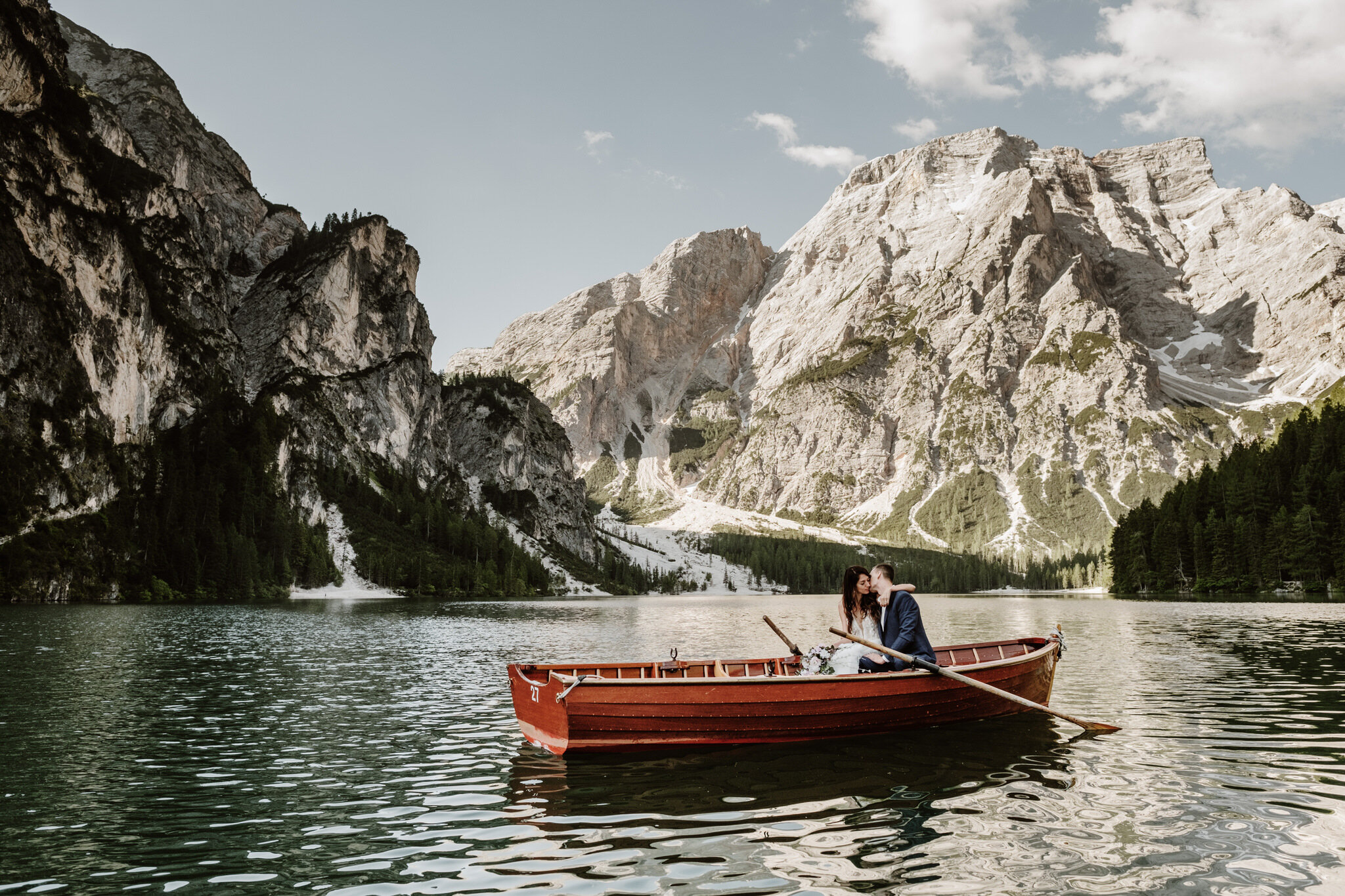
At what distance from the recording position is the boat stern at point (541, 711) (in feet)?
69.4

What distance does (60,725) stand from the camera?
2527 centimetres

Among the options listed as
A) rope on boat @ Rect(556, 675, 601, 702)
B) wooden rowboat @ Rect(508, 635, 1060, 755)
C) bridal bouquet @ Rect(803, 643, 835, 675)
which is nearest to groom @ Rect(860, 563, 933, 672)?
wooden rowboat @ Rect(508, 635, 1060, 755)

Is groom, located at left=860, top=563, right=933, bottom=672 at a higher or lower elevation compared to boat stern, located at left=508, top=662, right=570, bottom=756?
higher

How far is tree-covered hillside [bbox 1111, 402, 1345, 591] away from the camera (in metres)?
111

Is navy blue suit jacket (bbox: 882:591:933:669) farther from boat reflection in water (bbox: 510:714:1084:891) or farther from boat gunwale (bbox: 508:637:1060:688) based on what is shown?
boat reflection in water (bbox: 510:714:1084:891)

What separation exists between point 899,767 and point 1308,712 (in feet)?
54.0

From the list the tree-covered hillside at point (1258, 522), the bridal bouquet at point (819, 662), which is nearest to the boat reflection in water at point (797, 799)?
the bridal bouquet at point (819, 662)

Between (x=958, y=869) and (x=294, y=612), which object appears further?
(x=294, y=612)

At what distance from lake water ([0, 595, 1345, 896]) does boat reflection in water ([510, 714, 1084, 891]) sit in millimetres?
79

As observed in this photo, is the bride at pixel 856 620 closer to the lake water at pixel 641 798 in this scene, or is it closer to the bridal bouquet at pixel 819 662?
the bridal bouquet at pixel 819 662

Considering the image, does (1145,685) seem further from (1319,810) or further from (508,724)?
(508,724)

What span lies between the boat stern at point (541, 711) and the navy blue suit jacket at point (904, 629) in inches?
366

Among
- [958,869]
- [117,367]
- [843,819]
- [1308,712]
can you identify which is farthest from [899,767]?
[117,367]

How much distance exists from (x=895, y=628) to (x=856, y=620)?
1.12 metres
